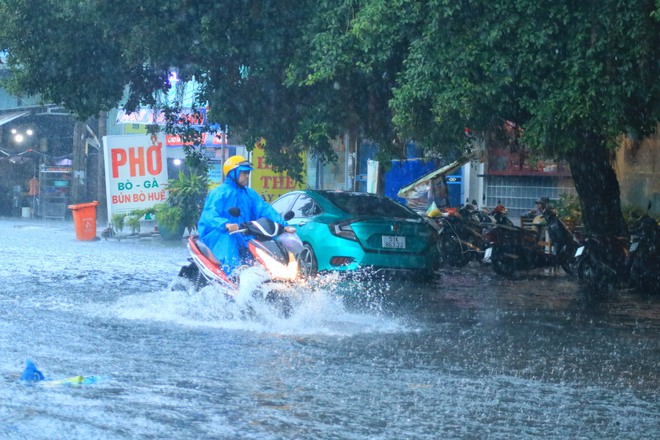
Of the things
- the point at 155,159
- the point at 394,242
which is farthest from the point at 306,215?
the point at 155,159

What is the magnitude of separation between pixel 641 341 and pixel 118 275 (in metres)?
8.54

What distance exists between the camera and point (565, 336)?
9570 millimetres

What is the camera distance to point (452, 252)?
1816 cm

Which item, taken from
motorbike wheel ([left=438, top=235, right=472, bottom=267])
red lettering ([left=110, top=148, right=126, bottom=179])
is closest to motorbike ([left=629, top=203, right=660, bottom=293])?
motorbike wheel ([left=438, top=235, right=472, bottom=267])

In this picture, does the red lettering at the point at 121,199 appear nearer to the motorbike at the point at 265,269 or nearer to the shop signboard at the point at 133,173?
the shop signboard at the point at 133,173

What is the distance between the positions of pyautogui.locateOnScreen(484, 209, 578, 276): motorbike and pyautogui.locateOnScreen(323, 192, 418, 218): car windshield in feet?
7.89

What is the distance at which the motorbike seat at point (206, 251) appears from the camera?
32.4 feet

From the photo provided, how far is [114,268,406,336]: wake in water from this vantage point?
927 centimetres

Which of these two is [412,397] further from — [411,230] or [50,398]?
[411,230]

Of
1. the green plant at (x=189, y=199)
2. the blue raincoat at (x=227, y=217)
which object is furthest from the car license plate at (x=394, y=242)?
the green plant at (x=189, y=199)

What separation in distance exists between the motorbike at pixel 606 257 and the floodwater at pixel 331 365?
1642mm

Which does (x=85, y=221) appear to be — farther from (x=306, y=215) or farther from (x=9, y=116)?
(x=9, y=116)

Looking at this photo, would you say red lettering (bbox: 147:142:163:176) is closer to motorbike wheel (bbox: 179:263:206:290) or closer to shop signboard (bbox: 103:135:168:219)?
shop signboard (bbox: 103:135:168:219)

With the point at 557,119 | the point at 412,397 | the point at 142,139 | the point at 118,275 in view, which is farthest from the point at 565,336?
the point at 142,139
